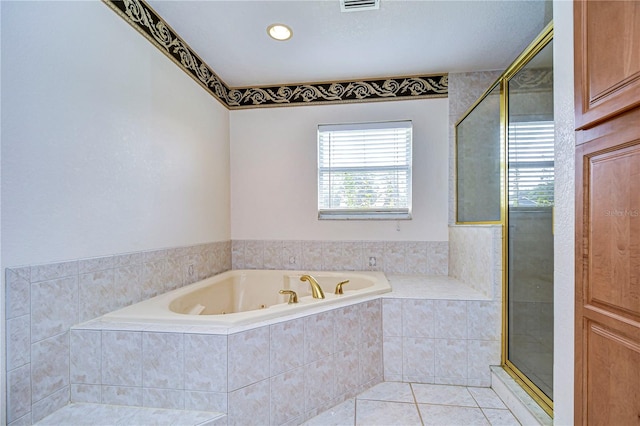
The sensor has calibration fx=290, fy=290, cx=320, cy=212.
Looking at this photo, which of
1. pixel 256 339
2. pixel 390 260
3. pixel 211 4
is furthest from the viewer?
pixel 390 260

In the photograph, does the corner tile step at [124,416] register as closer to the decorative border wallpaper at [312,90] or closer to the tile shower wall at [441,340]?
the tile shower wall at [441,340]

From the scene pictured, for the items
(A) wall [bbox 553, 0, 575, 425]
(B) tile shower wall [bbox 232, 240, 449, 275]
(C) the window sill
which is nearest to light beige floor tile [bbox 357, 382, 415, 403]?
(A) wall [bbox 553, 0, 575, 425]

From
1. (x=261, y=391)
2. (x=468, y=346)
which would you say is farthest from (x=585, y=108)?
(x=261, y=391)

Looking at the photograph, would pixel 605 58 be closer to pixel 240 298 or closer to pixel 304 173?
pixel 304 173

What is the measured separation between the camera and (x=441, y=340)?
6.28 ft

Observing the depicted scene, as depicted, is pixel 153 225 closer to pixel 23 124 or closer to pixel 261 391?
pixel 23 124

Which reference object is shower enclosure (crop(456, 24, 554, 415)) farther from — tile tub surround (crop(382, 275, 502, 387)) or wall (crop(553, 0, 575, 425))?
wall (crop(553, 0, 575, 425))

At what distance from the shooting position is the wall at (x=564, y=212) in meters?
1.06

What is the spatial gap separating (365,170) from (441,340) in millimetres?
1579

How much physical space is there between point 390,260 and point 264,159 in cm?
159

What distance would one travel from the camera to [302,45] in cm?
218

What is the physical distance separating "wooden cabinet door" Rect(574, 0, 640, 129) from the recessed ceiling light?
1596 mm

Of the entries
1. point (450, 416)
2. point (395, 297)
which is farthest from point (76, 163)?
point (450, 416)

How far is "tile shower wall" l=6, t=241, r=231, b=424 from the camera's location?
115 centimetres
